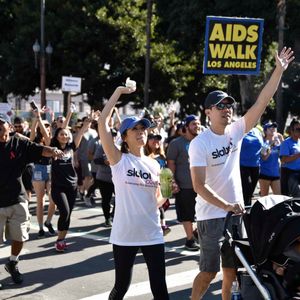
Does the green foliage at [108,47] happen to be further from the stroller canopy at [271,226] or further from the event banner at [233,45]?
the stroller canopy at [271,226]

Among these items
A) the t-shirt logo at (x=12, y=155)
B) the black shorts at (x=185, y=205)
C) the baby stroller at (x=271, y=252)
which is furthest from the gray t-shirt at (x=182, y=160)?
the baby stroller at (x=271, y=252)

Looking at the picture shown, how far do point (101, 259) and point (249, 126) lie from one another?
11.4 ft

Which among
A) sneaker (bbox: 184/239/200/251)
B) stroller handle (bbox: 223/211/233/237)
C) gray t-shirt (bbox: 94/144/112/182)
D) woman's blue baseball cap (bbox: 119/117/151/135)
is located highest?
woman's blue baseball cap (bbox: 119/117/151/135)

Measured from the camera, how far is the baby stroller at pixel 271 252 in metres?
3.85

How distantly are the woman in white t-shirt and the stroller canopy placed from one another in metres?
0.82

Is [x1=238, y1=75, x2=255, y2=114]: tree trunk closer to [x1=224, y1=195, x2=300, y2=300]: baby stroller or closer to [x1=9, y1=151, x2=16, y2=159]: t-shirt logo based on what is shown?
[x1=9, y1=151, x2=16, y2=159]: t-shirt logo

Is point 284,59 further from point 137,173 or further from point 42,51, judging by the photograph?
point 42,51

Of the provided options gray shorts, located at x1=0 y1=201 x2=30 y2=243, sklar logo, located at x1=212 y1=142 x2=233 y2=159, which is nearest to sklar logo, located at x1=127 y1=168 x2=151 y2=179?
sklar logo, located at x1=212 y1=142 x2=233 y2=159

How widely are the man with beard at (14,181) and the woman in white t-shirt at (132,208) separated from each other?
1860 mm

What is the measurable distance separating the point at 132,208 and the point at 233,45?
656cm

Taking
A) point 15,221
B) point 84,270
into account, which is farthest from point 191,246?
point 15,221

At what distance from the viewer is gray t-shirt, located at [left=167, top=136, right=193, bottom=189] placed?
8383 mm

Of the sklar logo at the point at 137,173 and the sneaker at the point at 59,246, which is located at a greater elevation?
the sklar logo at the point at 137,173

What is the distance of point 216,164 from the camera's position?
485cm
